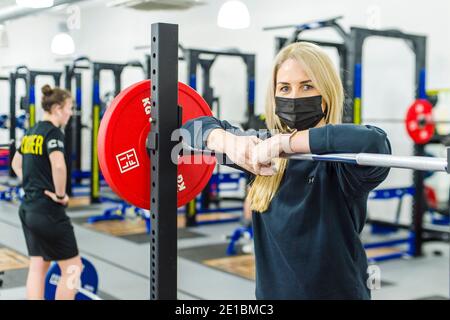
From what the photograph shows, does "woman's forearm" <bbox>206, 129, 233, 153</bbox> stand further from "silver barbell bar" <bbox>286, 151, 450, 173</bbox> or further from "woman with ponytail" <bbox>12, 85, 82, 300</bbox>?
"woman with ponytail" <bbox>12, 85, 82, 300</bbox>

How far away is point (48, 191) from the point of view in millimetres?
3492

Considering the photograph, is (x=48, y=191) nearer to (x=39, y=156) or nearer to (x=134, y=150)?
(x=39, y=156)

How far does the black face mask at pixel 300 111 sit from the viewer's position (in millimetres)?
1535

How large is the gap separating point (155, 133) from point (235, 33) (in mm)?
7799

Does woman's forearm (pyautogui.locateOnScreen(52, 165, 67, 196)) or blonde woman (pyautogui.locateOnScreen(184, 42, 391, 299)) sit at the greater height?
blonde woman (pyautogui.locateOnScreen(184, 42, 391, 299))

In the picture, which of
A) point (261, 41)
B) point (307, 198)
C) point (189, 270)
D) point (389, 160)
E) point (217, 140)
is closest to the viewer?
point (389, 160)

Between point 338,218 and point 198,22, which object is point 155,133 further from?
point 198,22

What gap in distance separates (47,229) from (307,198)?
92.5 inches

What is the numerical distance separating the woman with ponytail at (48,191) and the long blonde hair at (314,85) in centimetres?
210

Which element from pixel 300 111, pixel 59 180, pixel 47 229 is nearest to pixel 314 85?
pixel 300 111

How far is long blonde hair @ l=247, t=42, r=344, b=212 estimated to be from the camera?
1523 millimetres

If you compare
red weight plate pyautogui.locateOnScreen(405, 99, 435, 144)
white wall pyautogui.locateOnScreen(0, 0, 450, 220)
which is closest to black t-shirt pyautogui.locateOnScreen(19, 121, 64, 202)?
white wall pyautogui.locateOnScreen(0, 0, 450, 220)

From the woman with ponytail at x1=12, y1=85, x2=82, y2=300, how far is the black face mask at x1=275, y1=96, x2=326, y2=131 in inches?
86.2

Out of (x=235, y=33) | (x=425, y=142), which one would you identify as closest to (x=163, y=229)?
(x=425, y=142)
